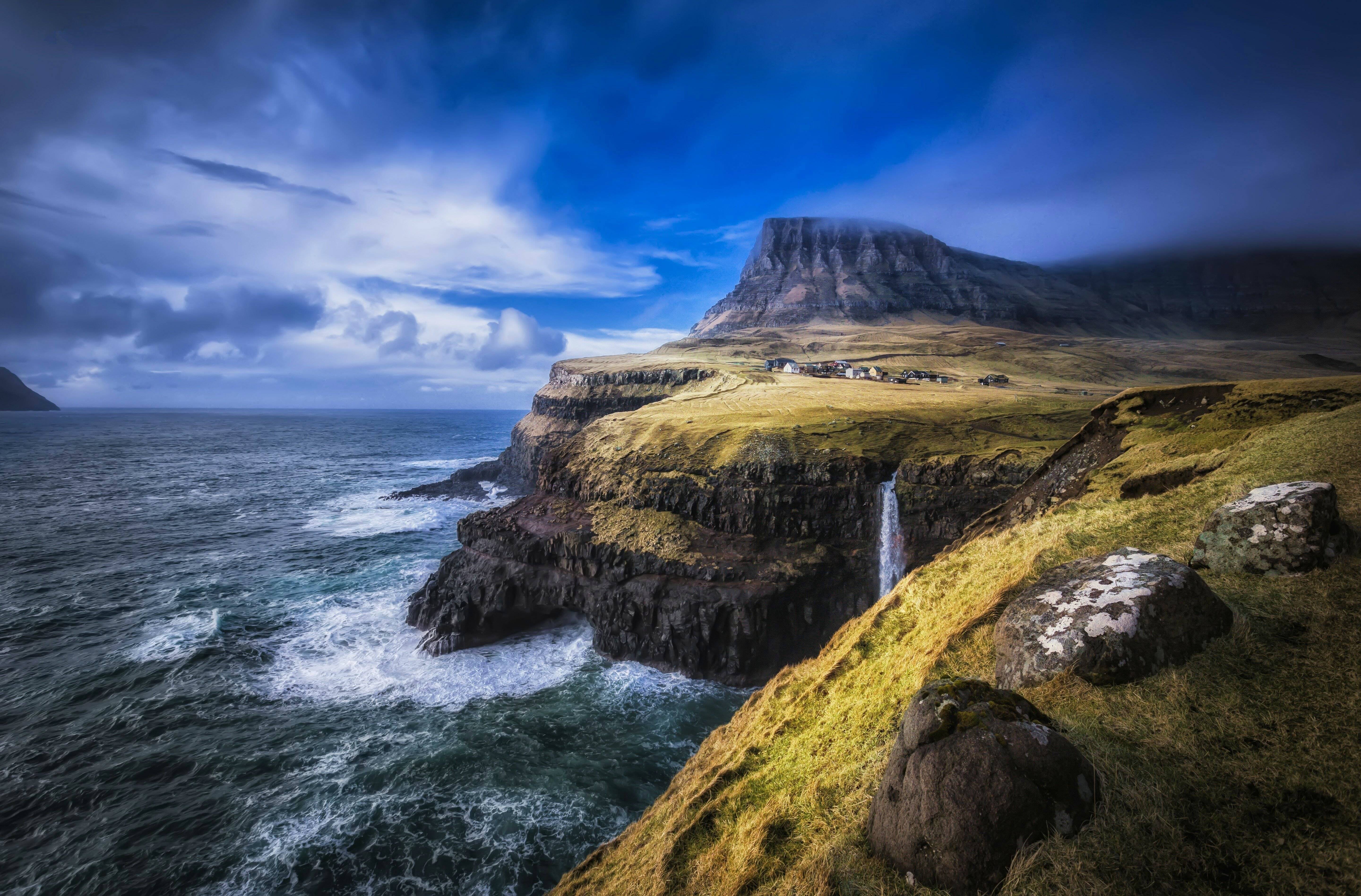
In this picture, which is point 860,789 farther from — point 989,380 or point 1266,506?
point 989,380

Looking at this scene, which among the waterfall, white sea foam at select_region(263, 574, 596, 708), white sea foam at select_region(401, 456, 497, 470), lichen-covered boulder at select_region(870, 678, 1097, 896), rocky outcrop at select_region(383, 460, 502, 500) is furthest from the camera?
white sea foam at select_region(401, 456, 497, 470)

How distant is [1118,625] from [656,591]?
92.6ft

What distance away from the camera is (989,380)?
82500mm

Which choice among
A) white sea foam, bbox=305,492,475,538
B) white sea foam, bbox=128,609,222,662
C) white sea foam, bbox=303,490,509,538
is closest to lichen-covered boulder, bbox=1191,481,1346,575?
white sea foam, bbox=128,609,222,662

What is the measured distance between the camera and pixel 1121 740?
6.13m

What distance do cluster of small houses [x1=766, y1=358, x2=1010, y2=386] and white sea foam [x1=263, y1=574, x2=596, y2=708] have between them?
216 ft

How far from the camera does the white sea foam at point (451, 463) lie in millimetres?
104875

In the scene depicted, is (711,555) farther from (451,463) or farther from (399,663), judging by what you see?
(451,463)

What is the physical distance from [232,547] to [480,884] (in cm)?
4990

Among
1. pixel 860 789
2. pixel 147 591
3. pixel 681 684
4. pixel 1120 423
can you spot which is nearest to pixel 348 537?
pixel 147 591

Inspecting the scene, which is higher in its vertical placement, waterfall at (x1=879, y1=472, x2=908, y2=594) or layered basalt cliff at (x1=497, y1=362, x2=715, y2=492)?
layered basalt cliff at (x1=497, y1=362, x2=715, y2=492)

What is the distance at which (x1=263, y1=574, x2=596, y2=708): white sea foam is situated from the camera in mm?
28641

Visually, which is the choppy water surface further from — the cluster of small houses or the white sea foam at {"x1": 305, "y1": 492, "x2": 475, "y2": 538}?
the cluster of small houses

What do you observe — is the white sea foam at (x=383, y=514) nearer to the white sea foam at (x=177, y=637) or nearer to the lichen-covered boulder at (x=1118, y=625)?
the white sea foam at (x=177, y=637)
